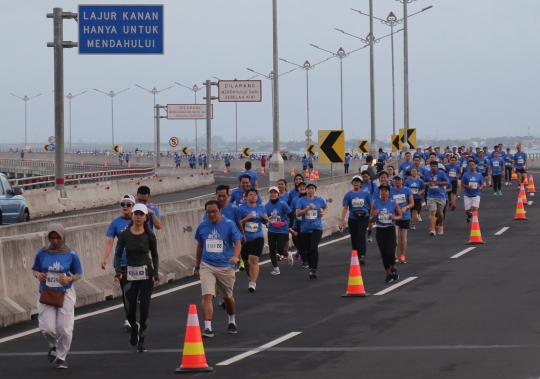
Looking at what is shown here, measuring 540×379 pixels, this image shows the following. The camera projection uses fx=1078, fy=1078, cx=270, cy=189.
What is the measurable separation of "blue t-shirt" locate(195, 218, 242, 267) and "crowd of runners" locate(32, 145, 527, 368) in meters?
0.01

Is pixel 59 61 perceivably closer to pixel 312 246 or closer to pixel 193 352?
pixel 312 246

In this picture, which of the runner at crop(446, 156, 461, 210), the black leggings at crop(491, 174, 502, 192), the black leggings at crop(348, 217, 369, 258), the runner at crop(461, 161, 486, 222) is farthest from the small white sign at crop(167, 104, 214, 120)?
the black leggings at crop(348, 217, 369, 258)

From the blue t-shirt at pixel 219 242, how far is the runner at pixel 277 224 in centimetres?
620

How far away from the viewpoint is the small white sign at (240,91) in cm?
6944

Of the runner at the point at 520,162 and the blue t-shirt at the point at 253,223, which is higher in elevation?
the runner at the point at 520,162

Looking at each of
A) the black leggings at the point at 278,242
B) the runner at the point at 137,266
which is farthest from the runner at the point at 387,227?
the runner at the point at 137,266

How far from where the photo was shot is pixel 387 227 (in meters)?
18.0

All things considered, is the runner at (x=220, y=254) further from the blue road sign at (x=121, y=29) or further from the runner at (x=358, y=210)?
the blue road sign at (x=121, y=29)

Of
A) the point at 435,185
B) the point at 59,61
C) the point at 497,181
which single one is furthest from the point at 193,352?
the point at 497,181

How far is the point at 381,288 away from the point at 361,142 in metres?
47.9

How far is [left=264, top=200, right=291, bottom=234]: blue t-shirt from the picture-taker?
19.0 meters

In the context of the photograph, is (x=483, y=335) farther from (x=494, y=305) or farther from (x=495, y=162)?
(x=495, y=162)

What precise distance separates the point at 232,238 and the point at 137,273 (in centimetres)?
145

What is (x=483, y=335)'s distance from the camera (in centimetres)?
1204
